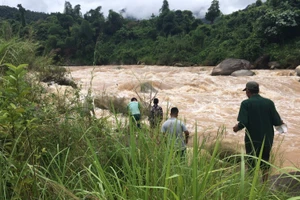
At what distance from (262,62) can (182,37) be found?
60.5ft

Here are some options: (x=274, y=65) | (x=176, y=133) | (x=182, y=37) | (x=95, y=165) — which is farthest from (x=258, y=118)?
(x=182, y=37)

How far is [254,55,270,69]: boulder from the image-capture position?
24.1m

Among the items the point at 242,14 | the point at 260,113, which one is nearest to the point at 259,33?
the point at 242,14

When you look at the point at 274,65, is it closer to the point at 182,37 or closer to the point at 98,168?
the point at 182,37

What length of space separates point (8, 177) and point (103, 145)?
688 mm

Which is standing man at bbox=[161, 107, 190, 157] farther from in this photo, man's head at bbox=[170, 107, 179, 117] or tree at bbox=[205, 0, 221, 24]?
tree at bbox=[205, 0, 221, 24]

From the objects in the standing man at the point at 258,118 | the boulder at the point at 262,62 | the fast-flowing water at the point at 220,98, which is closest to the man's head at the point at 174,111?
the standing man at the point at 258,118

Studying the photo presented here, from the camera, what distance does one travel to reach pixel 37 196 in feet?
4.92

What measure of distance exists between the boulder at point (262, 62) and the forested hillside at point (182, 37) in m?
0.54

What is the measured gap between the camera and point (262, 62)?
24.2 metres

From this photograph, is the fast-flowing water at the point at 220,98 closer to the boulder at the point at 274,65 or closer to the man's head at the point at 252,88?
the man's head at the point at 252,88

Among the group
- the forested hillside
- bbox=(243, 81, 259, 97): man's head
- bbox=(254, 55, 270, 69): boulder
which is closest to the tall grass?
bbox=(243, 81, 259, 97): man's head

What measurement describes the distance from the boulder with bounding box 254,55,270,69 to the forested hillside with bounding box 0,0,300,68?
1.77ft

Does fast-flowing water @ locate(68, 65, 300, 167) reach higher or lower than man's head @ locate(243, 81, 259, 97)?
lower
